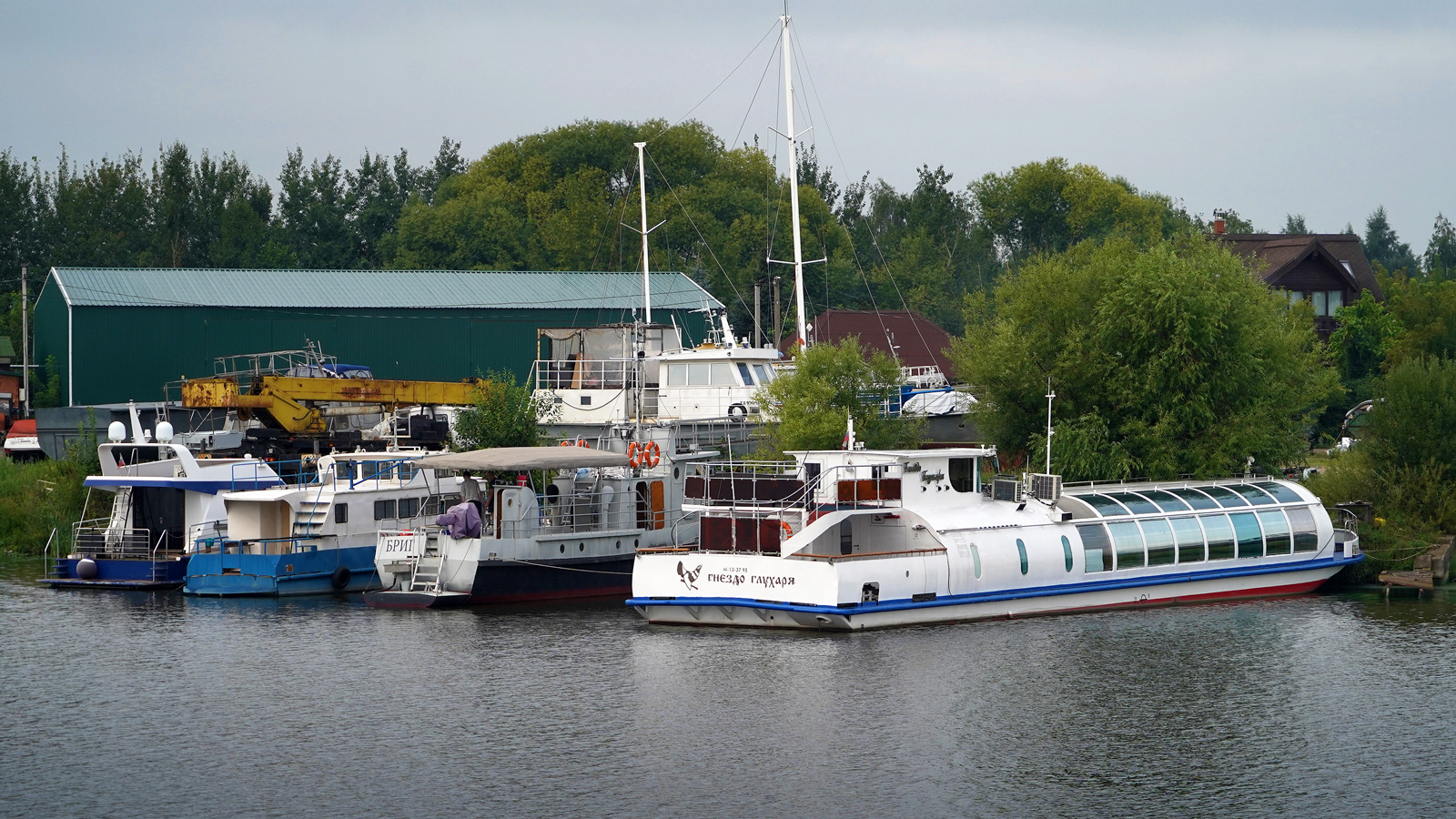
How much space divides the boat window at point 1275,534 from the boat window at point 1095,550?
15.8 feet

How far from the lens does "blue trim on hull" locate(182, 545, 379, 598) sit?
38.3 m

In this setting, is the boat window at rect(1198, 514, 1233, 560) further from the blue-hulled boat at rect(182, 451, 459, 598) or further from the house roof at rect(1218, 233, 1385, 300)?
the house roof at rect(1218, 233, 1385, 300)

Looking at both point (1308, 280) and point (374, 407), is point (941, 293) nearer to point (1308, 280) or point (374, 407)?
point (1308, 280)

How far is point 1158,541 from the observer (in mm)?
35188

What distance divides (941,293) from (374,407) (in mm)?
68855

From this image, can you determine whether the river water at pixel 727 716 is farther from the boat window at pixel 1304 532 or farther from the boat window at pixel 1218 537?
the boat window at pixel 1304 532

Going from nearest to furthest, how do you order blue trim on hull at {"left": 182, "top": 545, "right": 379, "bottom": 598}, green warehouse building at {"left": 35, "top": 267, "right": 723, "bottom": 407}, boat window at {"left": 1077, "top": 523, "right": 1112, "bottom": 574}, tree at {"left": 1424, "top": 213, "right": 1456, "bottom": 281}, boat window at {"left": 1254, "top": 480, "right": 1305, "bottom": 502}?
boat window at {"left": 1077, "top": 523, "right": 1112, "bottom": 574} < boat window at {"left": 1254, "top": 480, "right": 1305, "bottom": 502} < blue trim on hull at {"left": 182, "top": 545, "right": 379, "bottom": 598} < green warehouse building at {"left": 35, "top": 267, "right": 723, "bottom": 407} < tree at {"left": 1424, "top": 213, "right": 1456, "bottom": 281}

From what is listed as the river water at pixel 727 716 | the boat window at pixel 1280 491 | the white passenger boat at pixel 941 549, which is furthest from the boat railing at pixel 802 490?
the boat window at pixel 1280 491

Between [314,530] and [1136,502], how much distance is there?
21.3m

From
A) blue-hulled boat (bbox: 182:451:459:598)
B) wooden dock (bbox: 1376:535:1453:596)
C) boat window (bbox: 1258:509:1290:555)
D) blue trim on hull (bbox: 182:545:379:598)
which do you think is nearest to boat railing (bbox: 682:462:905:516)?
boat window (bbox: 1258:509:1290:555)

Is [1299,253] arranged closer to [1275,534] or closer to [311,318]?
[1275,534]

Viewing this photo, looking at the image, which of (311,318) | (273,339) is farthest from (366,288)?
(273,339)

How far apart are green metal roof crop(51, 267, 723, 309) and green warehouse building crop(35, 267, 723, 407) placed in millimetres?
83

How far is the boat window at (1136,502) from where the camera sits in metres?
35.8
